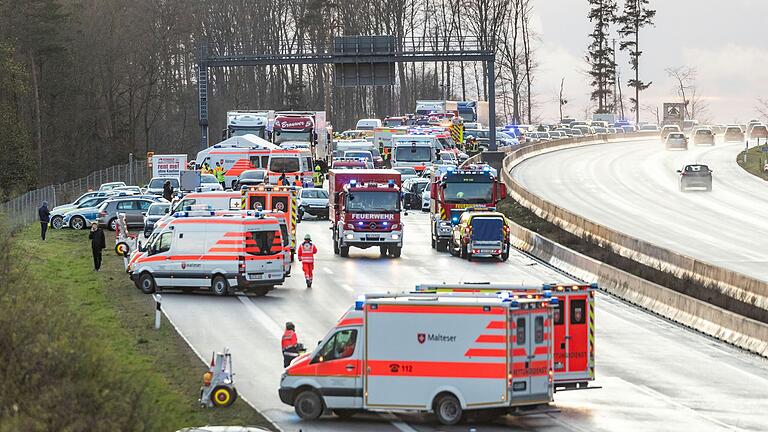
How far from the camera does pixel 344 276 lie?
150ft

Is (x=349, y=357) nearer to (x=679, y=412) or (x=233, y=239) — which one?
(x=679, y=412)

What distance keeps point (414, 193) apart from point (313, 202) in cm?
809

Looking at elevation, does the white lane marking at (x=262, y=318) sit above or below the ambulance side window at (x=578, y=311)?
below

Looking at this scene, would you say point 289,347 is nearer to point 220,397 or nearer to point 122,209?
point 220,397

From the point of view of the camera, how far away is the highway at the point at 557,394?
2492 centimetres

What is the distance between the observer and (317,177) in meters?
73.3

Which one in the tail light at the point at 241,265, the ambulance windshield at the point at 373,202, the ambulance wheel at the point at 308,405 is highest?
the ambulance windshield at the point at 373,202

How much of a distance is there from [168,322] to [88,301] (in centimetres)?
363

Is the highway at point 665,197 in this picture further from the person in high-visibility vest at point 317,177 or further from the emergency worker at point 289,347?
the emergency worker at point 289,347

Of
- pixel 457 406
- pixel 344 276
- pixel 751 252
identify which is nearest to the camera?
pixel 457 406

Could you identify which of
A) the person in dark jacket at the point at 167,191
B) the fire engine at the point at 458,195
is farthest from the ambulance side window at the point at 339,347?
the person in dark jacket at the point at 167,191

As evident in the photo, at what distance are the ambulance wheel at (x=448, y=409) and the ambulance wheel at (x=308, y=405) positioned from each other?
226cm

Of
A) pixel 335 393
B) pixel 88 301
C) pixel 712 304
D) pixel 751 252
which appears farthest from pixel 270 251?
pixel 751 252

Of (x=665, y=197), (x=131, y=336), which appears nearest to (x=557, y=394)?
(x=131, y=336)
